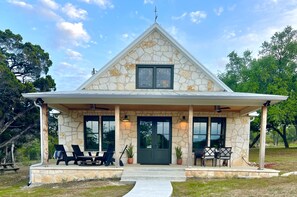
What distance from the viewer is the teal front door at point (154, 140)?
33.6 ft

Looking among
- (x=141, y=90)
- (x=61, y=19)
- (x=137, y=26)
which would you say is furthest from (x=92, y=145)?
(x=137, y=26)

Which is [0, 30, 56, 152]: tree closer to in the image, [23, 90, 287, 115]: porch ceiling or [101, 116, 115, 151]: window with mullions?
[101, 116, 115, 151]: window with mullions

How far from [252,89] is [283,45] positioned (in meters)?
4.75

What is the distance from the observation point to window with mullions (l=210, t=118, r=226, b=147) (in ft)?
34.5

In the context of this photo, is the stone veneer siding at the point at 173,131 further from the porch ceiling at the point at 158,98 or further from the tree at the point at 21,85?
the tree at the point at 21,85

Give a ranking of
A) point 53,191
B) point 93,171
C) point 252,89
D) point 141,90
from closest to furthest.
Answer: point 53,191 → point 93,171 → point 141,90 → point 252,89

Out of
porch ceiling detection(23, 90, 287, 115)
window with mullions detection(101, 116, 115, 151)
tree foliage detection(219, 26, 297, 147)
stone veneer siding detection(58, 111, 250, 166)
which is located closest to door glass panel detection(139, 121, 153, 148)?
stone veneer siding detection(58, 111, 250, 166)

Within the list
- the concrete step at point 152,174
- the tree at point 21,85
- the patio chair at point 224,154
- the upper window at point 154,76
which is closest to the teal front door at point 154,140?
the upper window at point 154,76

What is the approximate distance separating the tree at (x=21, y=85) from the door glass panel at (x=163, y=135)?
30.7 feet

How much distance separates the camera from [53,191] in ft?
21.9

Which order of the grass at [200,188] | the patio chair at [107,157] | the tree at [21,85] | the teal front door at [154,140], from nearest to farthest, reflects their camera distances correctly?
1. the grass at [200,188]
2. the patio chair at [107,157]
3. the teal front door at [154,140]
4. the tree at [21,85]

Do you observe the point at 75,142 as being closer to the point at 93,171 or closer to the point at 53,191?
the point at 93,171

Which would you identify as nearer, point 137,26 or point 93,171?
point 93,171

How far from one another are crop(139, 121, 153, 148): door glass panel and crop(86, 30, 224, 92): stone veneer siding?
1.70 m
